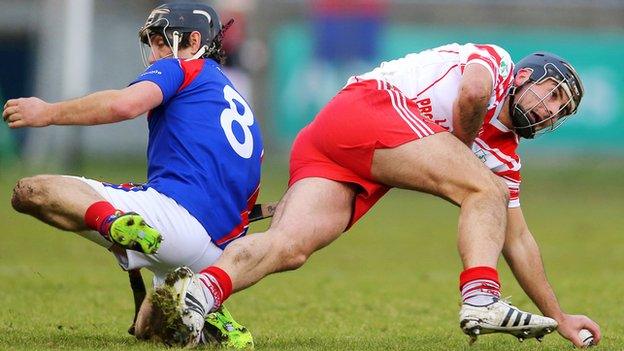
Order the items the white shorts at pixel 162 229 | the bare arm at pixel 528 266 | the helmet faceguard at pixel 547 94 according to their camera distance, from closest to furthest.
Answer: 1. the white shorts at pixel 162 229
2. the helmet faceguard at pixel 547 94
3. the bare arm at pixel 528 266

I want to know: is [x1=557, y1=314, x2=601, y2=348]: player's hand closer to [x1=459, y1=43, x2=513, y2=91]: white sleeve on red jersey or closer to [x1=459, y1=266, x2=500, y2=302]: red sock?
[x1=459, y1=266, x2=500, y2=302]: red sock

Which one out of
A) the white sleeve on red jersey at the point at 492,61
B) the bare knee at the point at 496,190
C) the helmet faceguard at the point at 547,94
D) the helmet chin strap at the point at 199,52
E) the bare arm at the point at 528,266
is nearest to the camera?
the bare knee at the point at 496,190

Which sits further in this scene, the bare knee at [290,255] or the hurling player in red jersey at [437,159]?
the bare knee at [290,255]

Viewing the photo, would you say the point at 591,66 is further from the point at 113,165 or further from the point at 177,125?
the point at 177,125

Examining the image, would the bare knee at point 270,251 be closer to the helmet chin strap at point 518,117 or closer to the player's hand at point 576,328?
the helmet chin strap at point 518,117

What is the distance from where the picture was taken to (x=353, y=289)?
32.6 ft

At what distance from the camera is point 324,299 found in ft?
30.2

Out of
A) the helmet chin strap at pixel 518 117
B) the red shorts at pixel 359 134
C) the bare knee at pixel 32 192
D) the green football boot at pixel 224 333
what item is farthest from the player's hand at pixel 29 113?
the helmet chin strap at pixel 518 117

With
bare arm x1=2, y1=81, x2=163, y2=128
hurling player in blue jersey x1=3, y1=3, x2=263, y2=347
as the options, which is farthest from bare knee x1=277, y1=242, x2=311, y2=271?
bare arm x1=2, y1=81, x2=163, y2=128

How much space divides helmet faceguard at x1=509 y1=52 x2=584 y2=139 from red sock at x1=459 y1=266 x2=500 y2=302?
1.02 meters

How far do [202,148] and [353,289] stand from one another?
144 inches

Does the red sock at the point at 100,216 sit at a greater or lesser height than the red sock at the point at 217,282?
greater

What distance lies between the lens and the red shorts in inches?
262

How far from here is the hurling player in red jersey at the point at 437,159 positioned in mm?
6359
